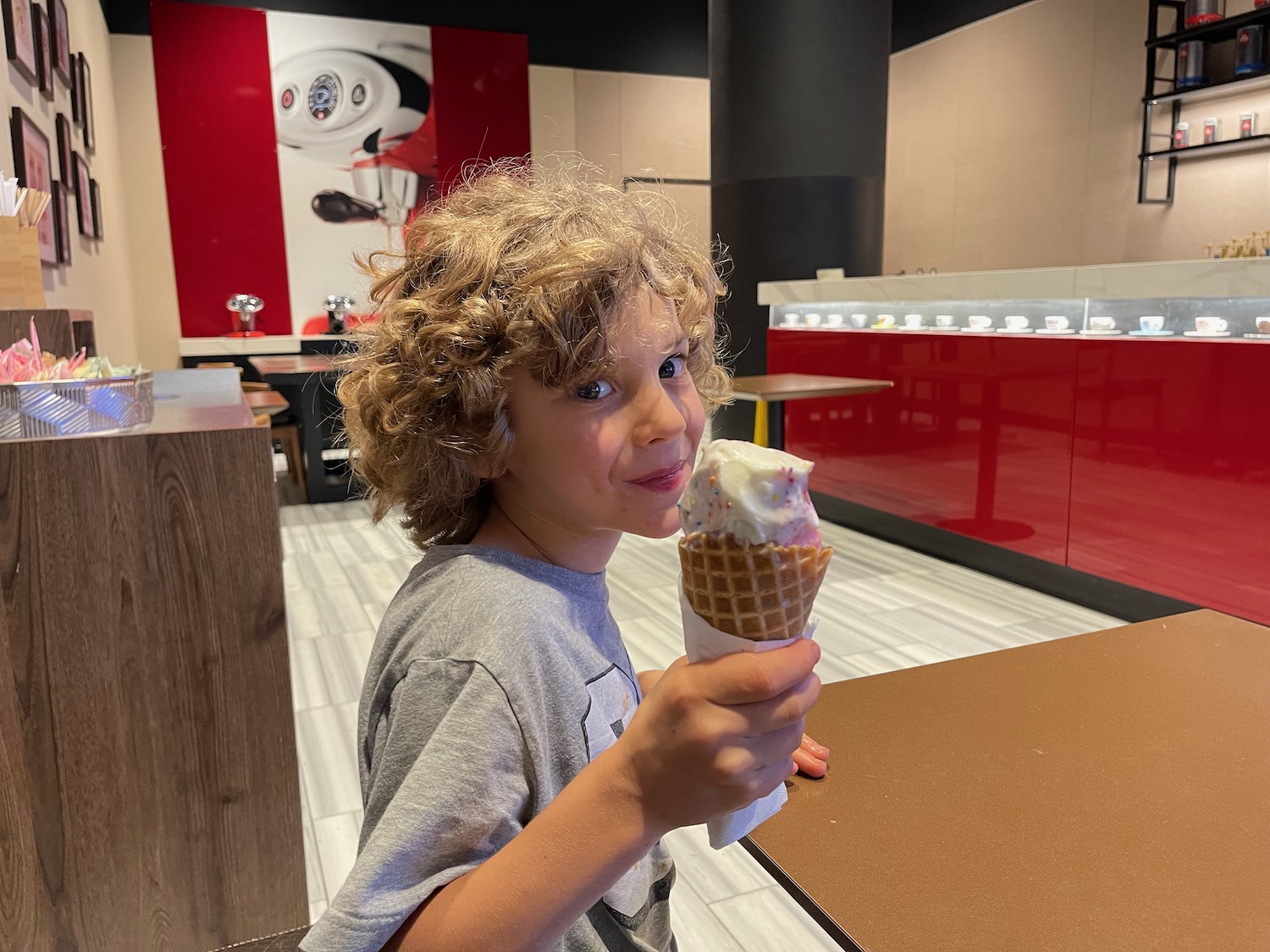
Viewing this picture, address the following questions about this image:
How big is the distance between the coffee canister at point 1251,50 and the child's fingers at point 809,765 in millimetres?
6740

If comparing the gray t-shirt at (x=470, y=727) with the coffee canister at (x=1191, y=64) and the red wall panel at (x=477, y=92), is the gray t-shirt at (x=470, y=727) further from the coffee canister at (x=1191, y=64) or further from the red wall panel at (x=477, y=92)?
the red wall panel at (x=477, y=92)

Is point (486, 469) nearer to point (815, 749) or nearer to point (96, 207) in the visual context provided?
point (815, 749)

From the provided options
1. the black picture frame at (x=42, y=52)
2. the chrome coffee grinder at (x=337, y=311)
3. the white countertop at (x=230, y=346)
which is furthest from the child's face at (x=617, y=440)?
the chrome coffee grinder at (x=337, y=311)

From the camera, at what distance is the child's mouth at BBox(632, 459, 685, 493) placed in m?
0.77

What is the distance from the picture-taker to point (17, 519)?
1.50 m

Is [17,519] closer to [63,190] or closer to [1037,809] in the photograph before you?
[1037,809]

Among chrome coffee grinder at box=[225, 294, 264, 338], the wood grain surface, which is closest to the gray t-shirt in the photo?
the wood grain surface

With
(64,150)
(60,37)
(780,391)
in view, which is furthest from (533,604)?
(60,37)

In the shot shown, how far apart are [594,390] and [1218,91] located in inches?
279

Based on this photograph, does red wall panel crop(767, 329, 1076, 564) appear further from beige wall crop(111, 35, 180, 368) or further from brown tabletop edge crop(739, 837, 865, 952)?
beige wall crop(111, 35, 180, 368)

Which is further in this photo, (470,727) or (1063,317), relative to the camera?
(1063,317)

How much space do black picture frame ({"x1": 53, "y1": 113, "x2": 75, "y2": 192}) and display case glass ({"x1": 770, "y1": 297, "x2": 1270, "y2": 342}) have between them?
4066 millimetres

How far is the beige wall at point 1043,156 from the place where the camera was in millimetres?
6535

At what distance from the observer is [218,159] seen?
323 inches
